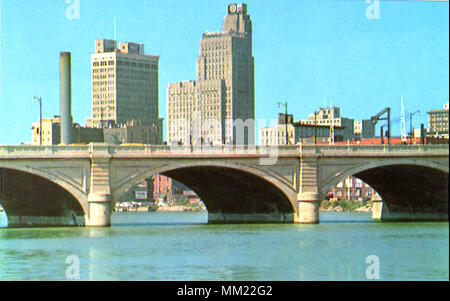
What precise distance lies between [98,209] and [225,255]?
96.8 feet

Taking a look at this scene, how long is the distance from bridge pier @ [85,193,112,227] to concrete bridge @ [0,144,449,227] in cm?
9

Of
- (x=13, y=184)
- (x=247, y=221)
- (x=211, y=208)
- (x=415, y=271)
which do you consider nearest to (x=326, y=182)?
(x=247, y=221)

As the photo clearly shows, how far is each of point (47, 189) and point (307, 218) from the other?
2575 centimetres

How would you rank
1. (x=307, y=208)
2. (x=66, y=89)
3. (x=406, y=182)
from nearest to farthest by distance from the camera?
(x=307, y=208), (x=406, y=182), (x=66, y=89)

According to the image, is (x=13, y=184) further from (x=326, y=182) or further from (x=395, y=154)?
(x=395, y=154)

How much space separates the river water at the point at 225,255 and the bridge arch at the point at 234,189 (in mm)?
9637

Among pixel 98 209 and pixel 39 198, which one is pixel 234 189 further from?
pixel 39 198

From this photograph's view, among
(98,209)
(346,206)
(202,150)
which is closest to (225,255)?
(98,209)

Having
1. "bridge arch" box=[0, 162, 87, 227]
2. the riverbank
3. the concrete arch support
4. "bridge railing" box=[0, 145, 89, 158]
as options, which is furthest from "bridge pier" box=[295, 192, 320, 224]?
the riverbank

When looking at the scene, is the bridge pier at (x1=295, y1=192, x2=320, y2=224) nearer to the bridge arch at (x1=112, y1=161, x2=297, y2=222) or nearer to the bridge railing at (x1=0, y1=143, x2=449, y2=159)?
the bridge arch at (x1=112, y1=161, x2=297, y2=222)

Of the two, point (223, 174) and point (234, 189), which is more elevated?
point (223, 174)

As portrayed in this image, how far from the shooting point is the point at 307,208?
292 feet

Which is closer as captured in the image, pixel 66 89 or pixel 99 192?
pixel 99 192

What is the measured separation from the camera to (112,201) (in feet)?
278
